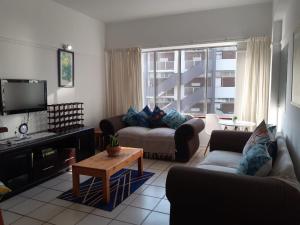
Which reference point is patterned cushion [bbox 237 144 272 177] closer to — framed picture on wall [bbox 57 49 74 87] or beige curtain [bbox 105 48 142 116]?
framed picture on wall [bbox 57 49 74 87]

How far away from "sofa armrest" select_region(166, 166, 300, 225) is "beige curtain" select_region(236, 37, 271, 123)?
10.0 feet

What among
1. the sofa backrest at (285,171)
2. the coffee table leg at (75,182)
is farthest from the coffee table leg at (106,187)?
the sofa backrest at (285,171)

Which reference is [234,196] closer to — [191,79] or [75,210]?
[75,210]

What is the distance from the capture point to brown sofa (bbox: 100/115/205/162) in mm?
4137

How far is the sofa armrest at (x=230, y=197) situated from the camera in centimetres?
157

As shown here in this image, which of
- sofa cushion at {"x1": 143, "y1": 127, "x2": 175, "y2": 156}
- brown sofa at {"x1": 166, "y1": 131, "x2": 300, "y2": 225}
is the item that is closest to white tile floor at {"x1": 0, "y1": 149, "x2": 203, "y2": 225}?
brown sofa at {"x1": 166, "y1": 131, "x2": 300, "y2": 225}

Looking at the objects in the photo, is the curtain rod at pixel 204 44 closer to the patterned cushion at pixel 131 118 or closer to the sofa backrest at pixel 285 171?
the patterned cushion at pixel 131 118

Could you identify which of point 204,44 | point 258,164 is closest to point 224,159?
point 258,164

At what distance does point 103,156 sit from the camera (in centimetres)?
328

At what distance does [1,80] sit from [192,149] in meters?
3.07

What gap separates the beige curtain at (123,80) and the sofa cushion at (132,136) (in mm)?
901

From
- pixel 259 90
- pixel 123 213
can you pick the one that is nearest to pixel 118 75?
pixel 259 90

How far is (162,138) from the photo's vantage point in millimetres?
4312

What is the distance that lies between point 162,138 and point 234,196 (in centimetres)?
265
